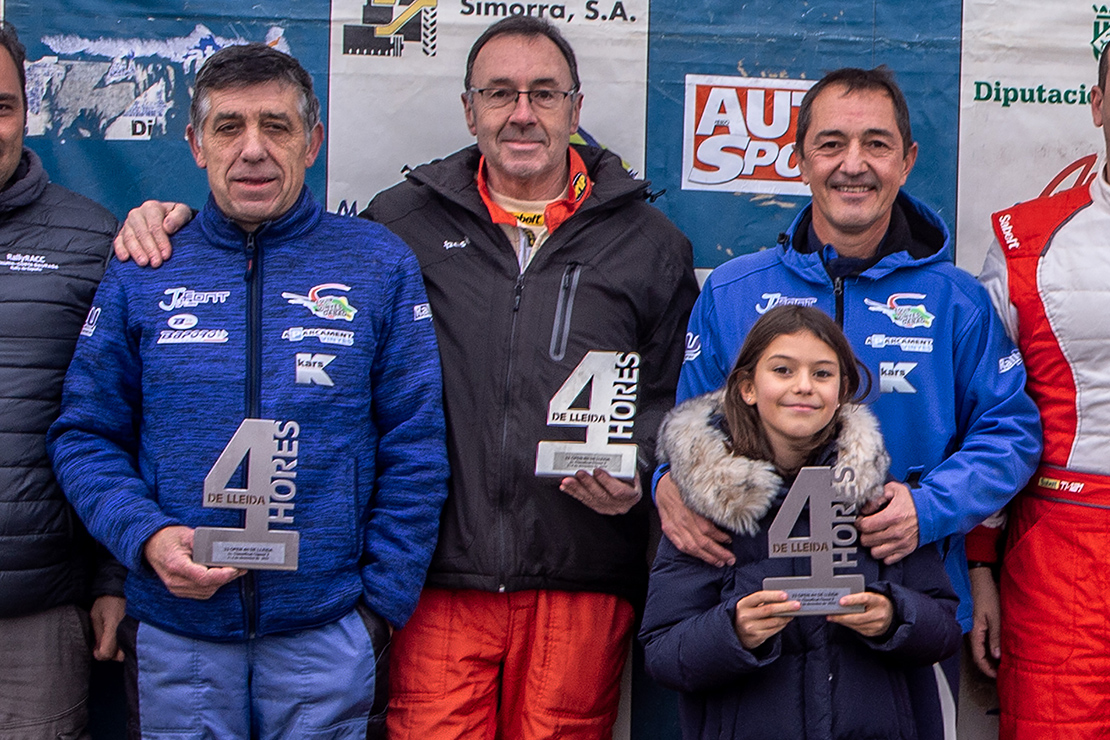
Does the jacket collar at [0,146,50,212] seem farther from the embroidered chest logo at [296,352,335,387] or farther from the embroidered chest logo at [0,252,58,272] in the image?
the embroidered chest logo at [296,352,335,387]

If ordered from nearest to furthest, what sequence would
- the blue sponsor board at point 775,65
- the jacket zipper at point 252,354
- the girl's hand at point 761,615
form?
the girl's hand at point 761,615, the jacket zipper at point 252,354, the blue sponsor board at point 775,65

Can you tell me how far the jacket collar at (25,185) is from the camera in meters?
2.69

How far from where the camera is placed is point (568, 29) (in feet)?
11.2

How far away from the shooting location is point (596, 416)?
2453mm

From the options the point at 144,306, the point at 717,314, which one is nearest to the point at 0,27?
the point at 144,306

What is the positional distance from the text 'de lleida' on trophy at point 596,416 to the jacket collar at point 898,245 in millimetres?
540

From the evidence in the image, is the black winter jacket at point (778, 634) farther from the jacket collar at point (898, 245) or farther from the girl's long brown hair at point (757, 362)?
the jacket collar at point (898, 245)

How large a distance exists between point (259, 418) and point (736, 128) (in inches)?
69.5

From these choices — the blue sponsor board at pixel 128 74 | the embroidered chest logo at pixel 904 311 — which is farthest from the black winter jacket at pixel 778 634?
the blue sponsor board at pixel 128 74

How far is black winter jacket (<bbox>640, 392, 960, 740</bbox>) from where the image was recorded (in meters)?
2.14

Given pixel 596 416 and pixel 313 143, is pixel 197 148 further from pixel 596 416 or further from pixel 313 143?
pixel 596 416

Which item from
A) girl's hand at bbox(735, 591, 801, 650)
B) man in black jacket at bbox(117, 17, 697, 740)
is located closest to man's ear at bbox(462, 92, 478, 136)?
man in black jacket at bbox(117, 17, 697, 740)

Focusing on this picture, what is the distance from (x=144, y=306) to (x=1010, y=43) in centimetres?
265

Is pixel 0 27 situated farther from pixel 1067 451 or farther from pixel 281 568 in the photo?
pixel 1067 451
